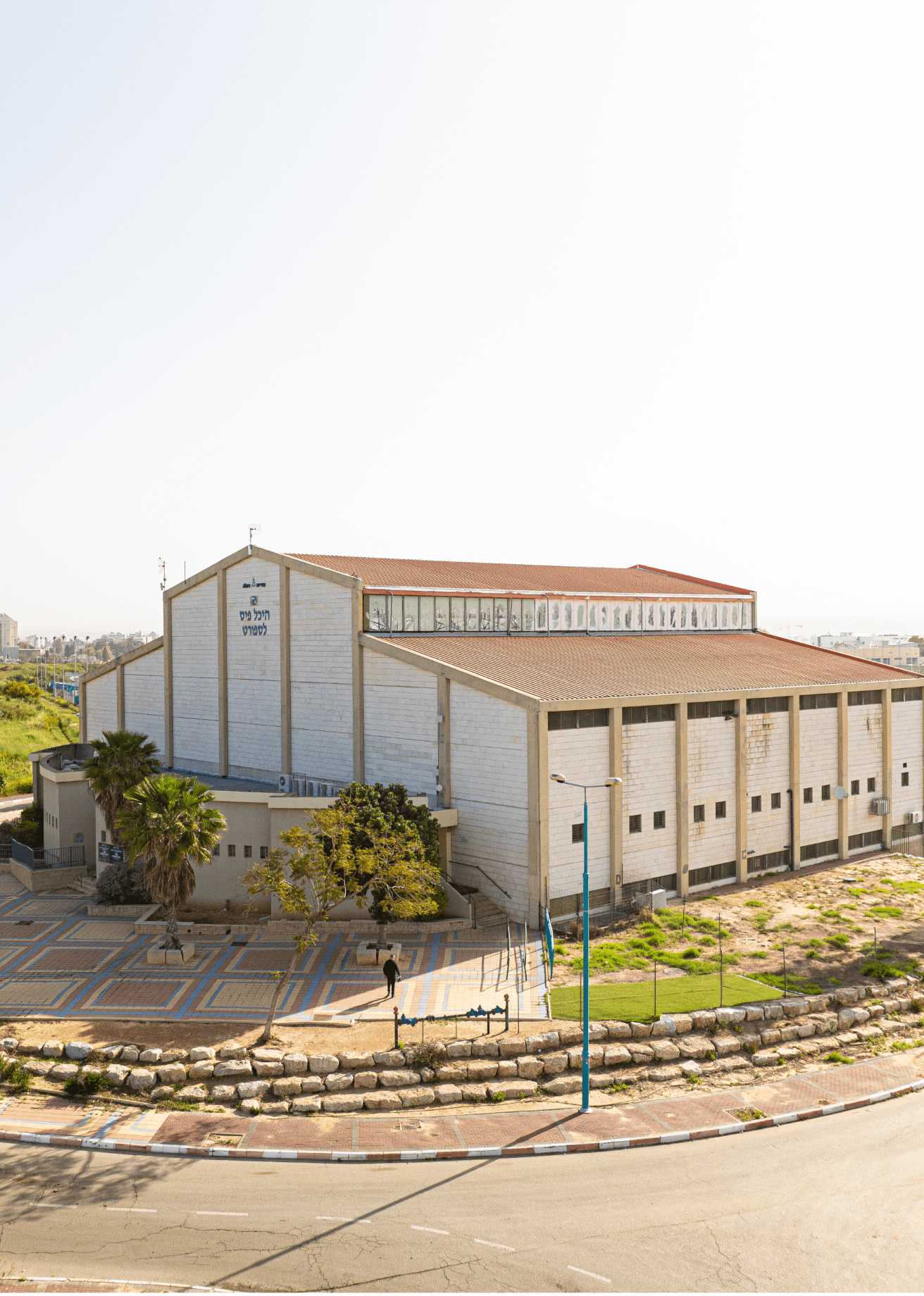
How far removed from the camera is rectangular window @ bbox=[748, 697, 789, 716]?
1997 inches

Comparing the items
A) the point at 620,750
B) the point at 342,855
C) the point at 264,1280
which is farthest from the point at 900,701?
the point at 264,1280

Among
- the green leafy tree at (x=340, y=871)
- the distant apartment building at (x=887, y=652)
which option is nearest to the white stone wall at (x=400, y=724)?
the green leafy tree at (x=340, y=871)

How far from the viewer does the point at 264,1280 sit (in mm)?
18641

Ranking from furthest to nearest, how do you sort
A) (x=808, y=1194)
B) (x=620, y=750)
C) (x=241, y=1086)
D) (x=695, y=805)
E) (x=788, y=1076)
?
(x=695, y=805), (x=620, y=750), (x=788, y=1076), (x=241, y=1086), (x=808, y=1194)

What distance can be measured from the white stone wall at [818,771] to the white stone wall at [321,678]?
24.9 metres

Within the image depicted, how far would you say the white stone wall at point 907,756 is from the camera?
195 ft

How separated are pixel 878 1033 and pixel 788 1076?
16.4 feet

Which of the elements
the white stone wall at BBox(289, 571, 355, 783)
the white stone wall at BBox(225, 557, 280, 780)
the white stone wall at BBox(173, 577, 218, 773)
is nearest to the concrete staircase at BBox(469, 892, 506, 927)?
the white stone wall at BBox(289, 571, 355, 783)

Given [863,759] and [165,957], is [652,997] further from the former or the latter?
[863,759]

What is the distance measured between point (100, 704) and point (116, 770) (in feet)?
85.1

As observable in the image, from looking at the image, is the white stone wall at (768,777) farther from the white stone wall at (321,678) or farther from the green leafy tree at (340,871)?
the green leafy tree at (340,871)

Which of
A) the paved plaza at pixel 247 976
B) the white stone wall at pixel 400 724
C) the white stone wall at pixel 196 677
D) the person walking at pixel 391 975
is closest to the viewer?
the paved plaza at pixel 247 976

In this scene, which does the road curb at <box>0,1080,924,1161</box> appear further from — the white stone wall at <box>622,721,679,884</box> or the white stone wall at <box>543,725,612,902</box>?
the white stone wall at <box>622,721,679,884</box>

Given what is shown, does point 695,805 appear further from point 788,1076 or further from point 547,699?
point 788,1076
